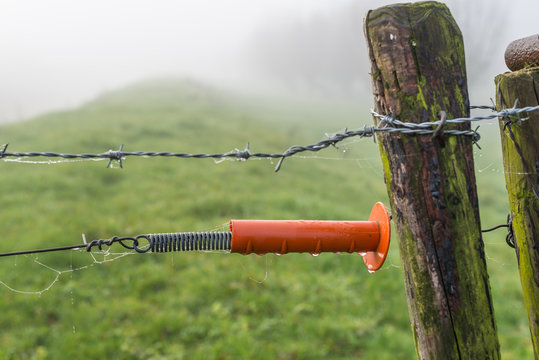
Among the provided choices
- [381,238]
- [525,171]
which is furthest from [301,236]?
[525,171]

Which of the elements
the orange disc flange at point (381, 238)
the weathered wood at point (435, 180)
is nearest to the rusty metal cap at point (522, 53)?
the weathered wood at point (435, 180)

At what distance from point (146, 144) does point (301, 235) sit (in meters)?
13.6

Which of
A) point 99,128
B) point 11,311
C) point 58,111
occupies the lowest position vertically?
point 11,311

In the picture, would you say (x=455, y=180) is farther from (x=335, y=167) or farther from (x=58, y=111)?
(x=58, y=111)

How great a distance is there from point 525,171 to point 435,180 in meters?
0.50

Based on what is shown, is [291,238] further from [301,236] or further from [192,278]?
[192,278]

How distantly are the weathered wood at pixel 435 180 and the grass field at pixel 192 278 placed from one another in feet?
2.29

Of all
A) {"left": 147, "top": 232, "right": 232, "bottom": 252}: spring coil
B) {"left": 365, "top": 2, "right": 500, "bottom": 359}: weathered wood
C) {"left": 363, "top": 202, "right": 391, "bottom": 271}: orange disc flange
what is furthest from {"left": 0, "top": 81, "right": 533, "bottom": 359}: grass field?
{"left": 365, "top": 2, "right": 500, "bottom": 359}: weathered wood

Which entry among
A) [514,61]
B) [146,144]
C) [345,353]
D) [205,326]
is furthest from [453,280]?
[146,144]

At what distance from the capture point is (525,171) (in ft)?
6.30

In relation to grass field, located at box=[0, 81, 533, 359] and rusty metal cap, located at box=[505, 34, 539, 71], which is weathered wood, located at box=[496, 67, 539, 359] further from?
grass field, located at box=[0, 81, 533, 359]

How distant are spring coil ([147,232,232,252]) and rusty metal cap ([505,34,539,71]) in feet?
4.93

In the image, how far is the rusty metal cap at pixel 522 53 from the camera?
1897mm

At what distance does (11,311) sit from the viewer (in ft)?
20.1
